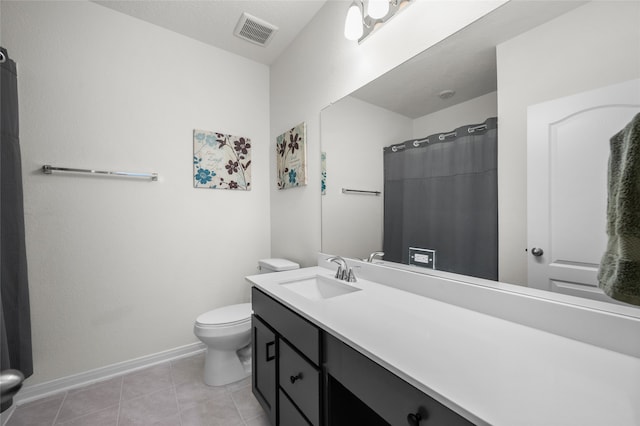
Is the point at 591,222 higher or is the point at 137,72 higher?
the point at 137,72

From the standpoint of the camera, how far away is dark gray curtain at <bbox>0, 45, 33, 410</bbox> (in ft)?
4.55

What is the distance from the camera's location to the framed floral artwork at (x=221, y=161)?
2.16 m

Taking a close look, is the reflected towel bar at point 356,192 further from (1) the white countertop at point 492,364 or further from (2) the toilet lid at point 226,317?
(2) the toilet lid at point 226,317

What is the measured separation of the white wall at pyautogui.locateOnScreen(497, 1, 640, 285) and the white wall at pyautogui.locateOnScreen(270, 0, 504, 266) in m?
0.26

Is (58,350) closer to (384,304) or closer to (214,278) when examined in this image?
(214,278)

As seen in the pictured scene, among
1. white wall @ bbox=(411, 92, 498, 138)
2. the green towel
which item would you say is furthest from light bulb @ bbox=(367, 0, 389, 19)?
the green towel

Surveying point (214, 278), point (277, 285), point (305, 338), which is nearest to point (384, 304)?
point (305, 338)

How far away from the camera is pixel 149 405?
4.99 feet

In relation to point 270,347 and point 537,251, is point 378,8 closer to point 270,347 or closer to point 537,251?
point 537,251

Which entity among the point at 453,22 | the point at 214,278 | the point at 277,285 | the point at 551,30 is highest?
the point at 453,22

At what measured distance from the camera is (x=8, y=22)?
155 centimetres

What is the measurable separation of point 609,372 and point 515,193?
52cm

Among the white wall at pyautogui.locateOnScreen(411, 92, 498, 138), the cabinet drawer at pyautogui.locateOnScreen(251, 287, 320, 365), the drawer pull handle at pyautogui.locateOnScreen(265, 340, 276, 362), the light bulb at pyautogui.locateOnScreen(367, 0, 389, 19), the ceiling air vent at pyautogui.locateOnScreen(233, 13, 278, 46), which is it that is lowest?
the drawer pull handle at pyautogui.locateOnScreen(265, 340, 276, 362)

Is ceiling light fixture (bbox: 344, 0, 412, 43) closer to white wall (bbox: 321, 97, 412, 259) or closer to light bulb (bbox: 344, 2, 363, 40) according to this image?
light bulb (bbox: 344, 2, 363, 40)
